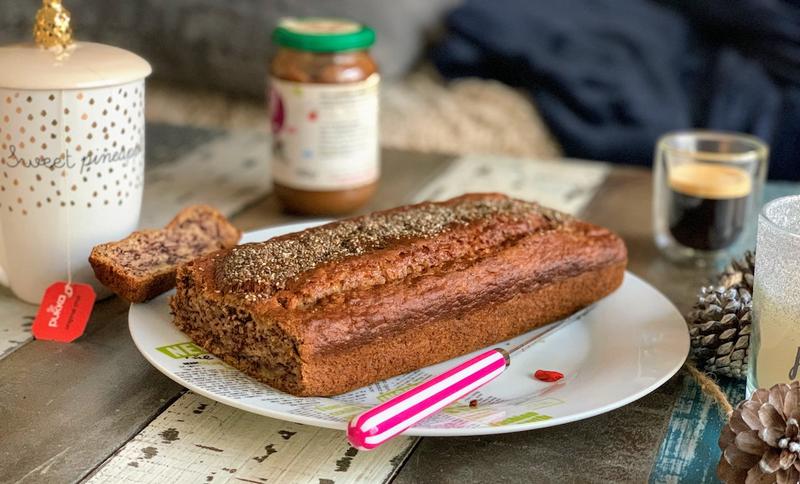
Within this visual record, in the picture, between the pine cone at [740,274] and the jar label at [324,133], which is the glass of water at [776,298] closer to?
the pine cone at [740,274]

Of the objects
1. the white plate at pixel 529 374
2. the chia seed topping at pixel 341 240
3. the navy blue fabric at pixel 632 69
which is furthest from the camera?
the navy blue fabric at pixel 632 69

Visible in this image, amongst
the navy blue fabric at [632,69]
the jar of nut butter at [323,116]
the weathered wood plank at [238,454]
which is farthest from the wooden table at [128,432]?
the navy blue fabric at [632,69]

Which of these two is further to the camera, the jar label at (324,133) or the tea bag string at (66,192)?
the jar label at (324,133)

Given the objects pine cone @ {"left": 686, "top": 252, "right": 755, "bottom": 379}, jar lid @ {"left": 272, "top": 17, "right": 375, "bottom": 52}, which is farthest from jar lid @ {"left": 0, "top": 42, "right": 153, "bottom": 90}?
pine cone @ {"left": 686, "top": 252, "right": 755, "bottom": 379}

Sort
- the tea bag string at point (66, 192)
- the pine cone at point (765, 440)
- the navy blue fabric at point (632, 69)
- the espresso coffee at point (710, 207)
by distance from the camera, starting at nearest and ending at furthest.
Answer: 1. the pine cone at point (765, 440)
2. the tea bag string at point (66, 192)
3. the espresso coffee at point (710, 207)
4. the navy blue fabric at point (632, 69)

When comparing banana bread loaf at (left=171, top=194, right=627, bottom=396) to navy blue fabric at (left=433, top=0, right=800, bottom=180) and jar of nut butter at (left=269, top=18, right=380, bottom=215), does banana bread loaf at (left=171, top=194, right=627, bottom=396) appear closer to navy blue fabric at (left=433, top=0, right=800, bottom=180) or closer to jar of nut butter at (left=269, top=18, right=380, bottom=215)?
jar of nut butter at (left=269, top=18, right=380, bottom=215)

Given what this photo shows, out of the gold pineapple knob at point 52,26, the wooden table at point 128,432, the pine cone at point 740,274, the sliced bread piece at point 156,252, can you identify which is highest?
the gold pineapple knob at point 52,26

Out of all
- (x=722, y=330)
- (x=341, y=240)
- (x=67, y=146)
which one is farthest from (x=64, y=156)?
A: (x=722, y=330)

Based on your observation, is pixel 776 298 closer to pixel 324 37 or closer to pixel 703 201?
pixel 703 201
